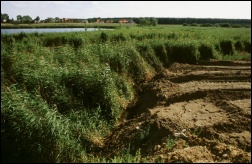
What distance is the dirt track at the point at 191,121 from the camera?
18.3 ft

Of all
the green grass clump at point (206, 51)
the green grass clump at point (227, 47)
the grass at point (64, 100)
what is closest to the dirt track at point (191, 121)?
the grass at point (64, 100)

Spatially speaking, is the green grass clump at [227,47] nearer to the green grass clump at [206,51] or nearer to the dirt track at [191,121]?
the green grass clump at [206,51]

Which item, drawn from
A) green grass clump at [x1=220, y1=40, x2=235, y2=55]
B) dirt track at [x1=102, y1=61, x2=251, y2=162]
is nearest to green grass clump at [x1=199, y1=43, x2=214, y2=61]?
green grass clump at [x1=220, y1=40, x2=235, y2=55]

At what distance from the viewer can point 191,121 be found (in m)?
7.15

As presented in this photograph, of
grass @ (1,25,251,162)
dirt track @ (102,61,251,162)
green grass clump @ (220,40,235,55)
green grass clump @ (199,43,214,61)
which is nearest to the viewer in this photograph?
dirt track @ (102,61,251,162)

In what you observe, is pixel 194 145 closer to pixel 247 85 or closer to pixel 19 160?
pixel 19 160

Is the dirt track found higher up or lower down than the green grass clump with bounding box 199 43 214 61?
lower down

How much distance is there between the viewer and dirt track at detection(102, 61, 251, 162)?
18.3ft

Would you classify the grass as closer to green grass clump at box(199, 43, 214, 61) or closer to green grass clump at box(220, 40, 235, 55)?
green grass clump at box(199, 43, 214, 61)

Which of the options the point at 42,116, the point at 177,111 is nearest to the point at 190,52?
the point at 177,111

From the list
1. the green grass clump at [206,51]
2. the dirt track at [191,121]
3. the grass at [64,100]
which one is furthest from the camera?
the green grass clump at [206,51]

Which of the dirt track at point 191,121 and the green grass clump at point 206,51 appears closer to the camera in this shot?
the dirt track at point 191,121

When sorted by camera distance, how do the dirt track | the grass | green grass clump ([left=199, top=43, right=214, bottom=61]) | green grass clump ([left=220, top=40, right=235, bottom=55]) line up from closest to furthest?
the dirt track, the grass, green grass clump ([left=199, top=43, right=214, bottom=61]), green grass clump ([left=220, top=40, right=235, bottom=55])

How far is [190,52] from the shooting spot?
15.1 metres
